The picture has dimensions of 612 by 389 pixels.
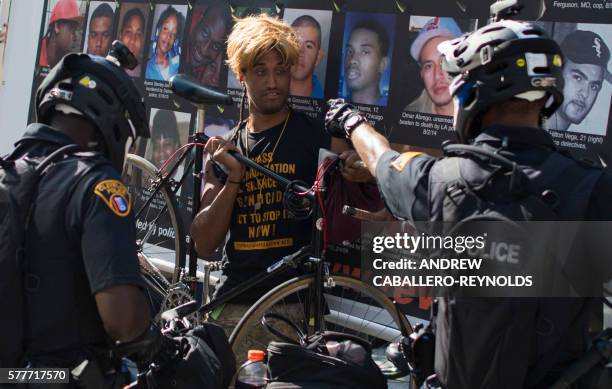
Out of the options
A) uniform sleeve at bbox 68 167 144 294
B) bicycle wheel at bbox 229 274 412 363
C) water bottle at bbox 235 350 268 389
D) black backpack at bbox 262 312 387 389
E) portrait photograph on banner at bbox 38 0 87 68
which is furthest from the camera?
portrait photograph on banner at bbox 38 0 87 68

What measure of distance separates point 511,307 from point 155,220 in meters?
3.75

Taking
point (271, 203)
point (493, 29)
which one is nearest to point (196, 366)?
point (493, 29)

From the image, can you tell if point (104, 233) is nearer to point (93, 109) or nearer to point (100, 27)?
point (93, 109)

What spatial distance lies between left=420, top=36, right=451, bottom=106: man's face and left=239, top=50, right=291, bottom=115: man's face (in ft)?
2.43

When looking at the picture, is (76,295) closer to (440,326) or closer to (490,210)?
(440,326)

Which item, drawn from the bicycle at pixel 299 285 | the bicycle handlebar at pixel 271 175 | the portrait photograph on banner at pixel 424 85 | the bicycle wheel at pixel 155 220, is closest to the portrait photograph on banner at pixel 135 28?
the bicycle wheel at pixel 155 220

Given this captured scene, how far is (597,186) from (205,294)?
3.07 m

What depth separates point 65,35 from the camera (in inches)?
267

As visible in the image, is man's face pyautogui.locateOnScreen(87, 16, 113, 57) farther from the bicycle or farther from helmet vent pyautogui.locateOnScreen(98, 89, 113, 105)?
helmet vent pyautogui.locateOnScreen(98, 89, 113, 105)

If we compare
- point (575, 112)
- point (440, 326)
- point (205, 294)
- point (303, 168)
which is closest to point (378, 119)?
point (303, 168)

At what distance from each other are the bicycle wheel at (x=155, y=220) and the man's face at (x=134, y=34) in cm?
87

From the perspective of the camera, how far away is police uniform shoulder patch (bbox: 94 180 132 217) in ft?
8.13

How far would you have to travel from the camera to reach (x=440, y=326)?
2514 millimetres

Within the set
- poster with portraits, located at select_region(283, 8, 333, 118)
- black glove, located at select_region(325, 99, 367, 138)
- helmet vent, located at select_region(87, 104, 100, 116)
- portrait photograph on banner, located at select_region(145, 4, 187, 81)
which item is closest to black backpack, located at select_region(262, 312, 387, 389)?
black glove, located at select_region(325, 99, 367, 138)
